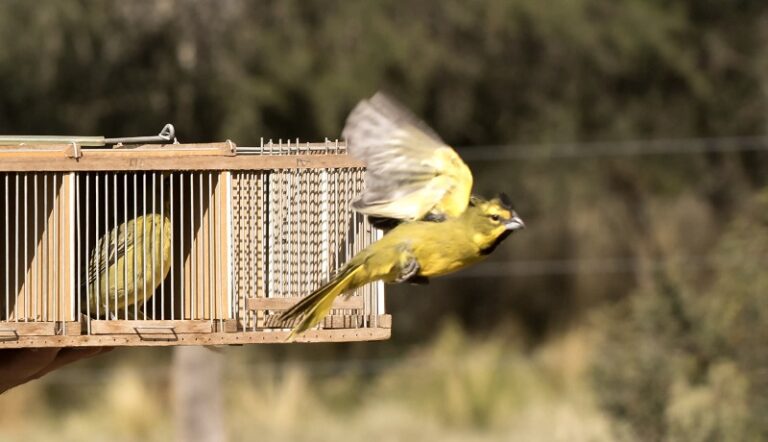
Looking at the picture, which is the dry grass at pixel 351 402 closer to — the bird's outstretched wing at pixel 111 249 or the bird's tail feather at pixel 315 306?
the bird's outstretched wing at pixel 111 249

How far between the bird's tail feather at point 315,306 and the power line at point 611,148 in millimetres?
11587

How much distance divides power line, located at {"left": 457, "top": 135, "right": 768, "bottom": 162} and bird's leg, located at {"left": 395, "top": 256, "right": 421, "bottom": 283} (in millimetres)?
11261

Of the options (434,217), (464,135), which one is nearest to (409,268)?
(434,217)

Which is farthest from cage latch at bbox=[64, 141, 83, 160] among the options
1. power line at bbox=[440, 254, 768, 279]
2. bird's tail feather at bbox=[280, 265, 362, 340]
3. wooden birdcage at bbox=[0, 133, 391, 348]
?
power line at bbox=[440, 254, 768, 279]

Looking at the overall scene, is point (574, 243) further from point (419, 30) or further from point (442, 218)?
point (442, 218)

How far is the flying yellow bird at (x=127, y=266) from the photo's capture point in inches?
235

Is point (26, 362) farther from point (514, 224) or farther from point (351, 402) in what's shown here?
point (351, 402)

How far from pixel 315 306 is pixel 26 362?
1.37 meters

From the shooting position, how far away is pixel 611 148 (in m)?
18.0

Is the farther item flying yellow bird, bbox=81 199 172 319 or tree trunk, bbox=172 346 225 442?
tree trunk, bbox=172 346 225 442

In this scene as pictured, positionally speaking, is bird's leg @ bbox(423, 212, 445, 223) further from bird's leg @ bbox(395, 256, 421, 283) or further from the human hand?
the human hand

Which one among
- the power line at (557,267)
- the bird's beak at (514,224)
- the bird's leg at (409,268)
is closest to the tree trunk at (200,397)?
the power line at (557,267)

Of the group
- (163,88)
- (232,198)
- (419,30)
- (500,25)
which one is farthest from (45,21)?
(232,198)

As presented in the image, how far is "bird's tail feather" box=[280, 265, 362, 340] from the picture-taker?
17.9ft
